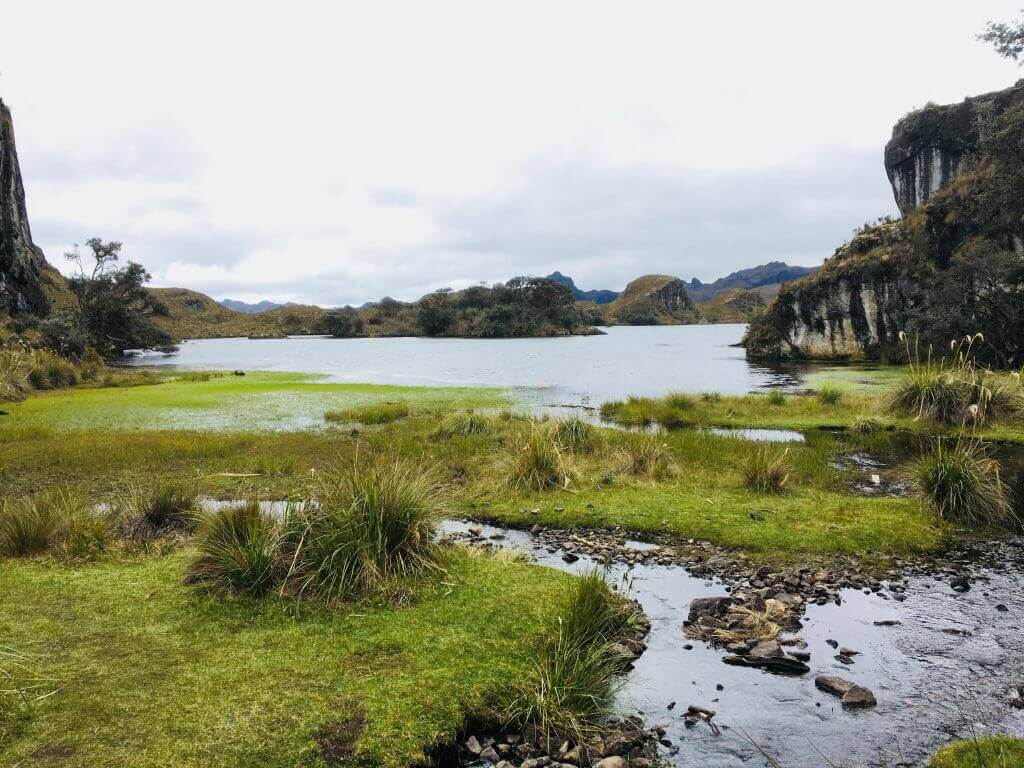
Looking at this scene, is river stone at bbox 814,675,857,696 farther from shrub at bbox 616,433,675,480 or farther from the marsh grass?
shrub at bbox 616,433,675,480

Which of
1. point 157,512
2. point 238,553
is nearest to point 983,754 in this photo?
point 238,553

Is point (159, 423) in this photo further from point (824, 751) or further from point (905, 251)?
point (905, 251)

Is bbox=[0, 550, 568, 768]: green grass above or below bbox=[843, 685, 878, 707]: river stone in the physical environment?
above

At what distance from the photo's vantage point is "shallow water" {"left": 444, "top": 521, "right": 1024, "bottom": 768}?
16.3 ft

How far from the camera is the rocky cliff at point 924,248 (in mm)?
36156

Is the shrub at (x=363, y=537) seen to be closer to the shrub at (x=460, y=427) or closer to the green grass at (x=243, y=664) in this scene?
the green grass at (x=243, y=664)

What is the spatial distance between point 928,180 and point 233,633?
73066 mm

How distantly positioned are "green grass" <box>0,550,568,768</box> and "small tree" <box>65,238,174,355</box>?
55.2 m

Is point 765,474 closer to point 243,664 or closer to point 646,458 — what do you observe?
point 646,458

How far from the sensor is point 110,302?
55844 millimetres

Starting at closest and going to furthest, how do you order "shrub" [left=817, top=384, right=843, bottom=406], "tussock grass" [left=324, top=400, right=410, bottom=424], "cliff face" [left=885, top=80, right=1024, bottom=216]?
"tussock grass" [left=324, top=400, right=410, bottom=424] < "shrub" [left=817, top=384, right=843, bottom=406] < "cliff face" [left=885, top=80, right=1024, bottom=216]

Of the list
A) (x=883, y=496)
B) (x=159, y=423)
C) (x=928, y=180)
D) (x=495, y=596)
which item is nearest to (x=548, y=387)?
(x=159, y=423)

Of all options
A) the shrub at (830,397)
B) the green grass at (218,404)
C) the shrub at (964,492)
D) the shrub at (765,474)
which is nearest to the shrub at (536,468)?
the shrub at (765,474)

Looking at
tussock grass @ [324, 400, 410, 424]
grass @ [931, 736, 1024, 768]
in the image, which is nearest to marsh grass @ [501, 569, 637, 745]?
grass @ [931, 736, 1024, 768]
